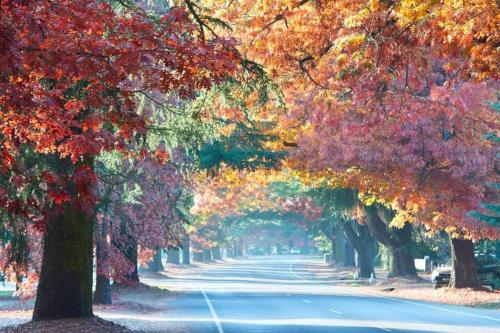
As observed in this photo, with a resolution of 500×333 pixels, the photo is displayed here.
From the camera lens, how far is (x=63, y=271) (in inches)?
698

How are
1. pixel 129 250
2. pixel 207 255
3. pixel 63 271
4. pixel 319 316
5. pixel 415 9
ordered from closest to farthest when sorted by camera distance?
pixel 415 9 < pixel 63 271 < pixel 319 316 < pixel 129 250 < pixel 207 255

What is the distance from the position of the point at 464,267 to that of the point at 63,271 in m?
22.6

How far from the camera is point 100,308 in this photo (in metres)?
27.8

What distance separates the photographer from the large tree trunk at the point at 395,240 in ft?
157

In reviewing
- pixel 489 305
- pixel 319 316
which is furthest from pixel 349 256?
pixel 319 316

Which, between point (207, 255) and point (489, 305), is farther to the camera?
point (207, 255)

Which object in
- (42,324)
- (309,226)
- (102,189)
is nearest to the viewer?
(42,324)

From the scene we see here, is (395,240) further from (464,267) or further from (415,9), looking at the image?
(415,9)

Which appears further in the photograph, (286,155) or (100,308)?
(286,155)

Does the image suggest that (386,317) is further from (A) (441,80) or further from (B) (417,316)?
(A) (441,80)

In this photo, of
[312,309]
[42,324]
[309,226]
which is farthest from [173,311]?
[309,226]

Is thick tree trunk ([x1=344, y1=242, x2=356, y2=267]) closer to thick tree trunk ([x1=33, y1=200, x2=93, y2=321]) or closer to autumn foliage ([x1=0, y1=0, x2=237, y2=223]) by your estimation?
thick tree trunk ([x1=33, y1=200, x2=93, y2=321])

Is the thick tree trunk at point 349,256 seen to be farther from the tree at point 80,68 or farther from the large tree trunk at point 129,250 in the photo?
the tree at point 80,68

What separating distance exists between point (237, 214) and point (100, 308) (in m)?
68.0
